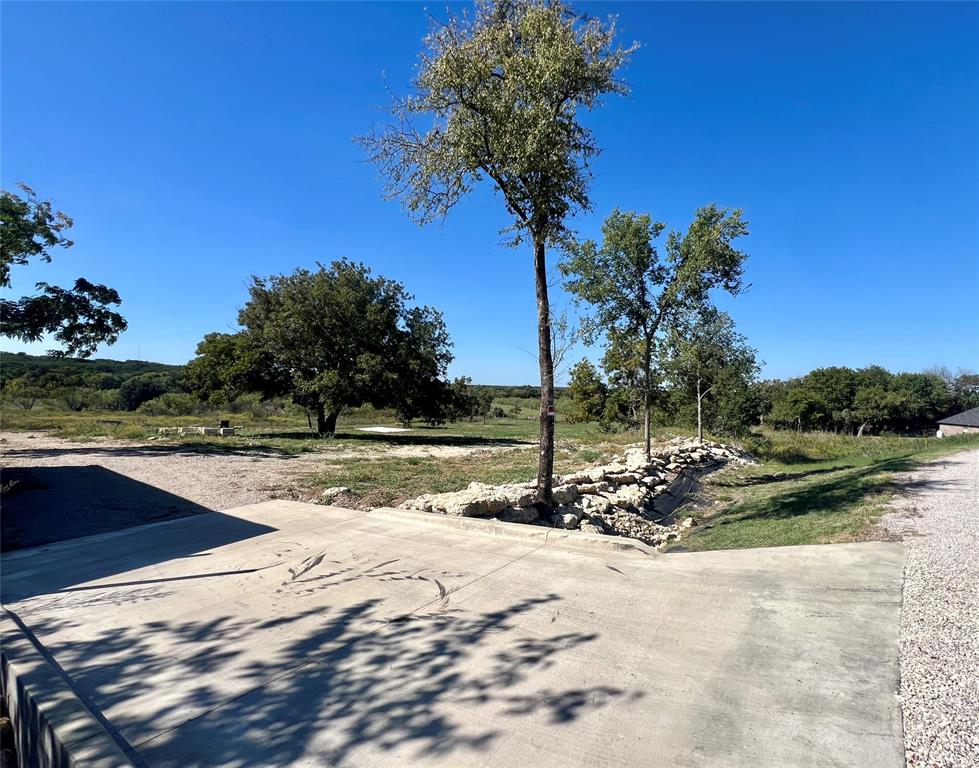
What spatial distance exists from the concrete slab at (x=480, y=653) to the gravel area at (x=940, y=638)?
10 centimetres

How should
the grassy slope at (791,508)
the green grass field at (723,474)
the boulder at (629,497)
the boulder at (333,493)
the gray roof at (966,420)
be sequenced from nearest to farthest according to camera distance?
the grassy slope at (791,508) → the green grass field at (723,474) → the boulder at (333,493) → the boulder at (629,497) → the gray roof at (966,420)

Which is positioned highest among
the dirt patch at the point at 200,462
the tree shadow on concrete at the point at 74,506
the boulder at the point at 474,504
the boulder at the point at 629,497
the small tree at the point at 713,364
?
the small tree at the point at 713,364

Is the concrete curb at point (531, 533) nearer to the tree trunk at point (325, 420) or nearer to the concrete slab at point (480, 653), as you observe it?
the concrete slab at point (480, 653)

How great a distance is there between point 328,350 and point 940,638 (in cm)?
2519

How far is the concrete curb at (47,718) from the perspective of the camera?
243cm

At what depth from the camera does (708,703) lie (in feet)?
9.08

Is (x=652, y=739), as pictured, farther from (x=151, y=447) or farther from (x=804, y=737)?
(x=151, y=447)

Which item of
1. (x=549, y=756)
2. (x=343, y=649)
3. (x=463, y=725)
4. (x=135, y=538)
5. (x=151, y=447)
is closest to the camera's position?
(x=549, y=756)

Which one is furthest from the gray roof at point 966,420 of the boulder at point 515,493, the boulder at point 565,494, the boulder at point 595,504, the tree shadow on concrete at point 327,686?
the tree shadow on concrete at point 327,686

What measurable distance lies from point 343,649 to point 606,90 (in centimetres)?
844

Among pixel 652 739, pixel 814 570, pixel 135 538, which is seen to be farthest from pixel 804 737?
pixel 135 538

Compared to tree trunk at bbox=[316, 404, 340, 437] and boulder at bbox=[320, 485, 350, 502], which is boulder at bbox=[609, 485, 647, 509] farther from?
tree trunk at bbox=[316, 404, 340, 437]

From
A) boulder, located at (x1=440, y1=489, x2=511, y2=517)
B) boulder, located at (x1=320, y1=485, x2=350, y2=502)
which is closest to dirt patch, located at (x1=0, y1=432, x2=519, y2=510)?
boulder, located at (x1=320, y1=485, x2=350, y2=502)

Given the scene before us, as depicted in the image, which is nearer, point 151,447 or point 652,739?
point 652,739
